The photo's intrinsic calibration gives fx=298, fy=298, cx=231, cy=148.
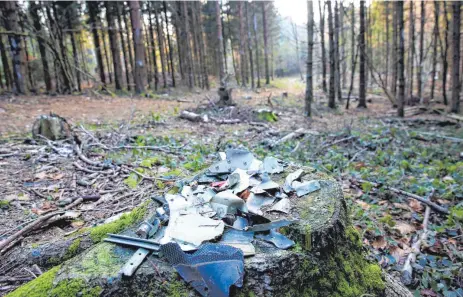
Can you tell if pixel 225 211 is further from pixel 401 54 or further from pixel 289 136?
pixel 401 54

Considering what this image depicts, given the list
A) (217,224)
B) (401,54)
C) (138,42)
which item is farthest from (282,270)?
(138,42)

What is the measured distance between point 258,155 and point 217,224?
155 inches

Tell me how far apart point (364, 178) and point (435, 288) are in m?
2.39

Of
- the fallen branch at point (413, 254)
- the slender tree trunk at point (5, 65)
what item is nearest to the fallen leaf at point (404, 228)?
the fallen branch at point (413, 254)

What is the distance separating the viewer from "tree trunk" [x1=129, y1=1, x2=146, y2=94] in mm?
13000

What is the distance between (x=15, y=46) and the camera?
1136 cm

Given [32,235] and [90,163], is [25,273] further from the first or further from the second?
[90,163]

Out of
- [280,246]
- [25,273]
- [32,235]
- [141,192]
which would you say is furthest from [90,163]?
[280,246]

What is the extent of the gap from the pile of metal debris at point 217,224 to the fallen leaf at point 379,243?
1.46 metres

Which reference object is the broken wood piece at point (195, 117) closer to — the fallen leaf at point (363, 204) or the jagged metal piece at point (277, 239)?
the fallen leaf at point (363, 204)

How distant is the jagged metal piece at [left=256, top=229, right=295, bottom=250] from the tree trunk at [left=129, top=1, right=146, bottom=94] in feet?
44.6

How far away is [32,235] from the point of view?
2588 millimetres

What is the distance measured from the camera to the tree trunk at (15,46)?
431 inches

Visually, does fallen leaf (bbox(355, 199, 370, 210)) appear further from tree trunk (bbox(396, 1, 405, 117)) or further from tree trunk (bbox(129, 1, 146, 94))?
tree trunk (bbox(129, 1, 146, 94))
